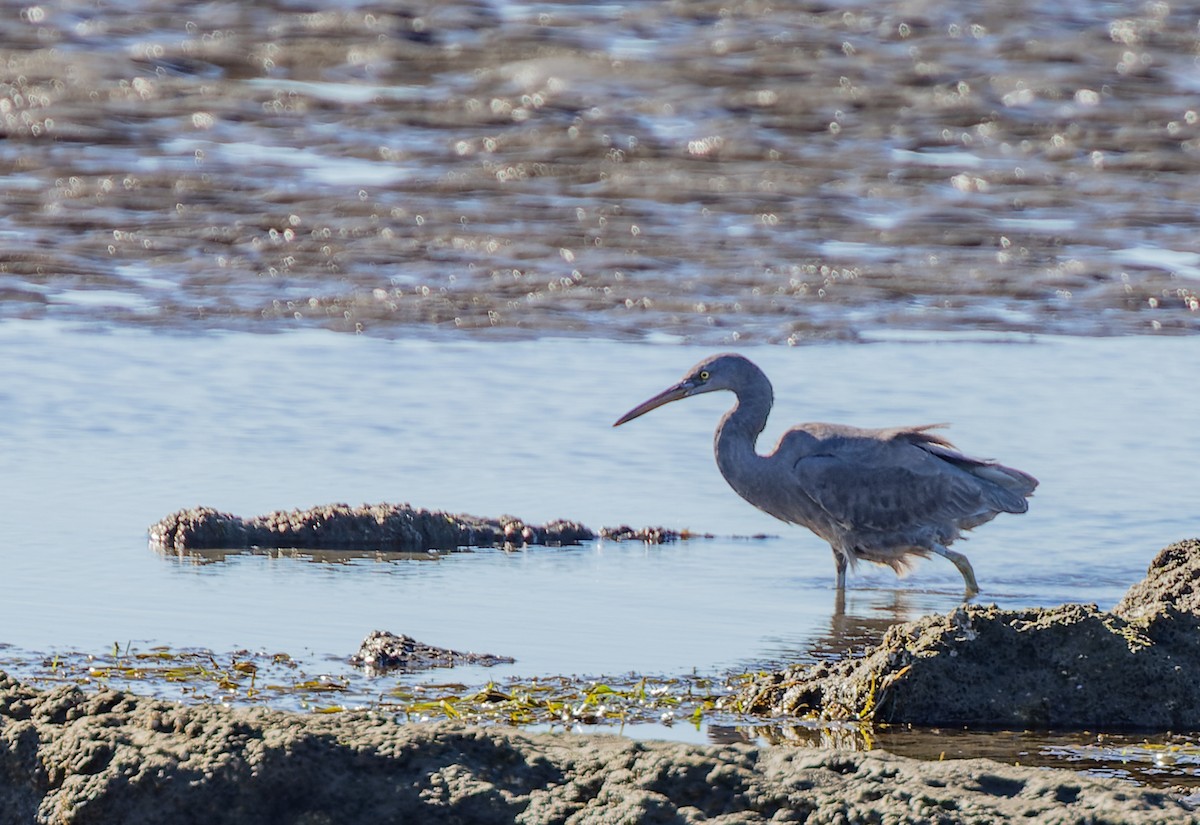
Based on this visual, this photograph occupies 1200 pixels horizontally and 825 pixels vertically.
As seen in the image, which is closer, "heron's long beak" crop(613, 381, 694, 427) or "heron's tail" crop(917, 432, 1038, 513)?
"heron's tail" crop(917, 432, 1038, 513)

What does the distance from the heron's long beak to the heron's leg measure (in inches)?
50.1

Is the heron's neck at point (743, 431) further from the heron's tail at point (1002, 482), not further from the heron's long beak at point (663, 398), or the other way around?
the heron's tail at point (1002, 482)

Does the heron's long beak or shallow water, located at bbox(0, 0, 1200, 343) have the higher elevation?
shallow water, located at bbox(0, 0, 1200, 343)

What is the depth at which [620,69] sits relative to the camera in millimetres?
17969

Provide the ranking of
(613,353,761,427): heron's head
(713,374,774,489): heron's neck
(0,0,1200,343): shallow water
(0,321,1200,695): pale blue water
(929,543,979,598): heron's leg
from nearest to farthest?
(0,321,1200,695): pale blue water, (929,543,979,598): heron's leg, (713,374,774,489): heron's neck, (613,353,761,427): heron's head, (0,0,1200,343): shallow water

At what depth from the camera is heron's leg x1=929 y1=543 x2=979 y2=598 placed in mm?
7548

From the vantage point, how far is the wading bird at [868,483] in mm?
8055

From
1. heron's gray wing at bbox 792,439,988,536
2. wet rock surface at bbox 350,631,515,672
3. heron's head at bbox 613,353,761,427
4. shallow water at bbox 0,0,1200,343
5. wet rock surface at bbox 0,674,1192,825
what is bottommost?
wet rock surface at bbox 350,631,515,672

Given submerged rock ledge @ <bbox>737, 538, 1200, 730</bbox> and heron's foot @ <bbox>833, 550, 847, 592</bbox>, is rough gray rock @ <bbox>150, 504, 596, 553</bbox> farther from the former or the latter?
submerged rock ledge @ <bbox>737, 538, 1200, 730</bbox>

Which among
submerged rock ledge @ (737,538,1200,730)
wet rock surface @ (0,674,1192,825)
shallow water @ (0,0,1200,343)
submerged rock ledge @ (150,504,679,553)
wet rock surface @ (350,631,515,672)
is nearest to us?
wet rock surface @ (0,674,1192,825)

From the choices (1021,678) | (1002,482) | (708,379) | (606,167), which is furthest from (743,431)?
(606,167)

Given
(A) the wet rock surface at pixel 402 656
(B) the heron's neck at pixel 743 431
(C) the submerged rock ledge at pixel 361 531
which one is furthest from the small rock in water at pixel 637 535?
(A) the wet rock surface at pixel 402 656

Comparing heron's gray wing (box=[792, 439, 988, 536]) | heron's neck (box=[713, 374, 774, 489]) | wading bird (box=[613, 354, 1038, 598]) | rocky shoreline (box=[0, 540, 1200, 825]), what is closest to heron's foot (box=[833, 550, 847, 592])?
wading bird (box=[613, 354, 1038, 598])

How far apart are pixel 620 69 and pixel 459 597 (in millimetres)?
11948
